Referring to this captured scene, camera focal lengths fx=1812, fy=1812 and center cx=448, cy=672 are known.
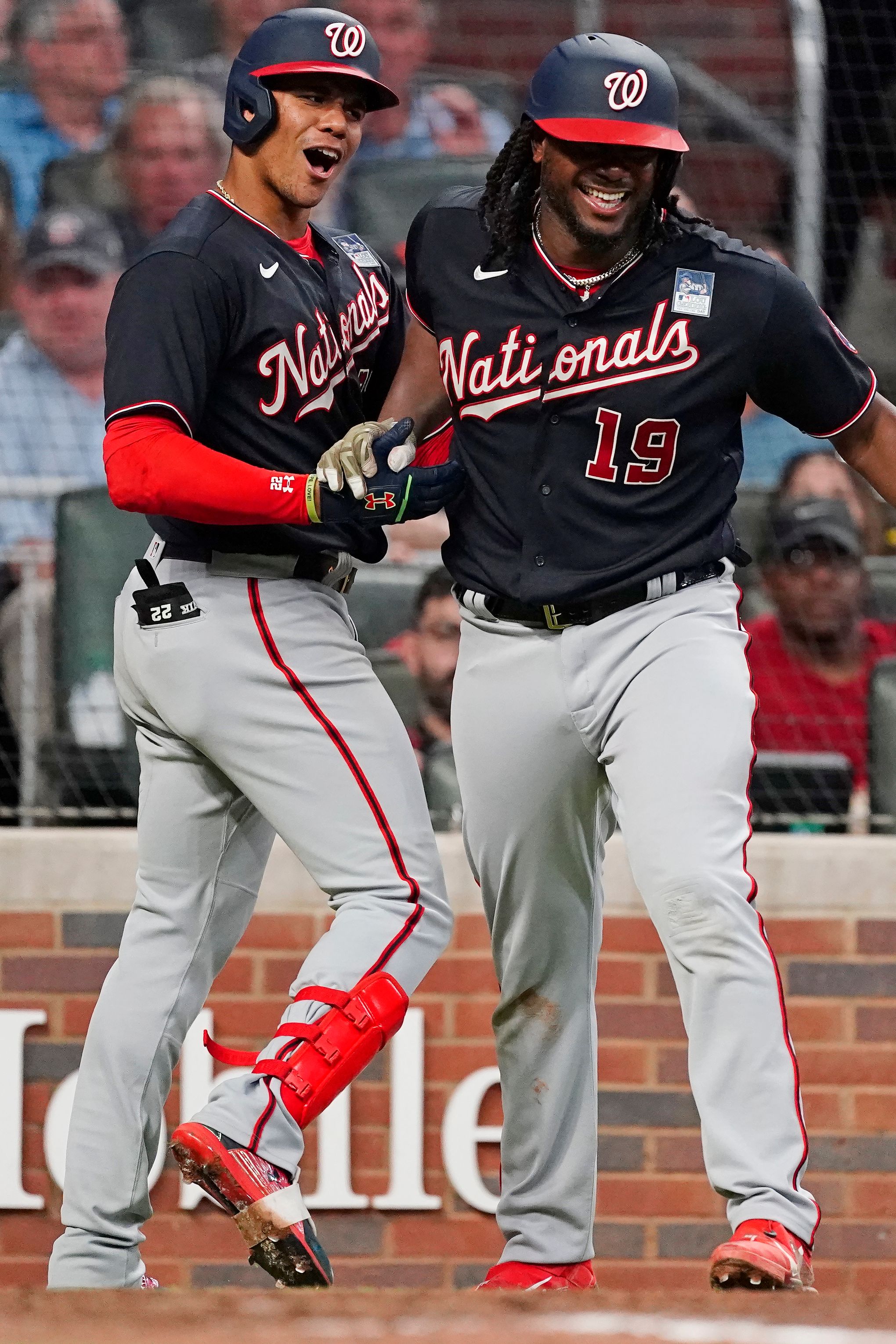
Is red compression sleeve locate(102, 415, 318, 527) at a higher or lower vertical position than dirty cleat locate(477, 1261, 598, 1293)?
higher

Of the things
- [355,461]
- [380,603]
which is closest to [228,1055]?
[355,461]

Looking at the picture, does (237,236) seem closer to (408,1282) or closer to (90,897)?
(90,897)

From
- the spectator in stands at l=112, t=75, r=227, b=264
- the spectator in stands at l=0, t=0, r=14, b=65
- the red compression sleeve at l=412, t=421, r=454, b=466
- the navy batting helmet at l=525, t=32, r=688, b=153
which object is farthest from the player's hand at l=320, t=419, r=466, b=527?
the spectator in stands at l=0, t=0, r=14, b=65

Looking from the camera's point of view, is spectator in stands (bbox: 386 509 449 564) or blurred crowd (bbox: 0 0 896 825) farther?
spectator in stands (bbox: 386 509 449 564)

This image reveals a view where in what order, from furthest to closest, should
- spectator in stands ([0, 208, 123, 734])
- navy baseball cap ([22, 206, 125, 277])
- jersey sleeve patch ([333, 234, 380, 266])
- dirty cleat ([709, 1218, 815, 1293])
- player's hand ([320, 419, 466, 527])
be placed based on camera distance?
navy baseball cap ([22, 206, 125, 277]), spectator in stands ([0, 208, 123, 734]), jersey sleeve patch ([333, 234, 380, 266]), player's hand ([320, 419, 466, 527]), dirty cleat ([709, 1218, 815, 1293])

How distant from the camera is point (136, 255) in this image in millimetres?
3693

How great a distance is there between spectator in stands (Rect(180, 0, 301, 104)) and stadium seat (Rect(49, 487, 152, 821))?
6.13ft

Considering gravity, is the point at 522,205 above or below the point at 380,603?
above

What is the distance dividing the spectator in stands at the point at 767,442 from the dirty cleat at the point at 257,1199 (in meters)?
2.73

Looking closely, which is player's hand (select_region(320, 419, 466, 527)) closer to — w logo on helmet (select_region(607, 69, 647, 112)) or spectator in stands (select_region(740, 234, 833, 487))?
w logo on helmet (select_region(607, 69, 647, 112))

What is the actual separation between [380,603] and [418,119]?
6.27ft

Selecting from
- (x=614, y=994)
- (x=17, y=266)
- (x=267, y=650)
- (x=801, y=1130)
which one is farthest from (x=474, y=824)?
(x=17, y=266)

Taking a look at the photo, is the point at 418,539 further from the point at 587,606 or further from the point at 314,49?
the point at 314,49

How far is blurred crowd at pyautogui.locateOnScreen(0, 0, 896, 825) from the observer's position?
4.13 m
